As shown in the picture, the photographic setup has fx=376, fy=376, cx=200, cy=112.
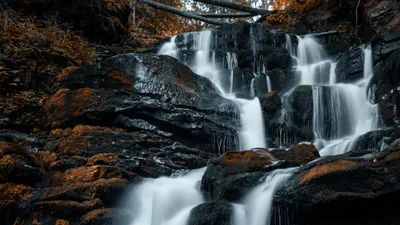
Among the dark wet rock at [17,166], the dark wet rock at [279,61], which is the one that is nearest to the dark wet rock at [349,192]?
the dark wet rock at [17,166]

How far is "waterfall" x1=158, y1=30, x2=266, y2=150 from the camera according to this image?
31.0ft

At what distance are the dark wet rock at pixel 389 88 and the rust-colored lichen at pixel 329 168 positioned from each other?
4690 millimetres

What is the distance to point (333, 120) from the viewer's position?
998 cm

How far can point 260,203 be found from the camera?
5.59 m

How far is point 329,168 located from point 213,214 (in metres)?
1.73

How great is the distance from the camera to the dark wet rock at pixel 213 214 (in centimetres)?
531

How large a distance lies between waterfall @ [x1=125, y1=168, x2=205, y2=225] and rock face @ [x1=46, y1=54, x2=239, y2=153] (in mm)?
2109

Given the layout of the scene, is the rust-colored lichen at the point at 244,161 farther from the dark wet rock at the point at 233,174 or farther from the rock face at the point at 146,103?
the rock face at the point at 146,103

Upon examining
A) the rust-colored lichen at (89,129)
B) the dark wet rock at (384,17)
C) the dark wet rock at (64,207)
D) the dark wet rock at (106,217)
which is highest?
the dark wet rock at (384,17)

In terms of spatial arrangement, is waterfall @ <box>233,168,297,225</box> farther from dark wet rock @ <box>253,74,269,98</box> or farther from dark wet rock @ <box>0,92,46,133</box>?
dark wet rock @ <box>253,74,269,98</box>

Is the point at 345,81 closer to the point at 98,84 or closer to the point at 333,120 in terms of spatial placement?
the point at 333,120

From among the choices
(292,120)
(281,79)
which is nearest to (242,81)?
(281,79)

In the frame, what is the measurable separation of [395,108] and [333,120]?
1.53 metres

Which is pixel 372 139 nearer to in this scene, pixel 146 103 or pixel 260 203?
pixel 260 203
